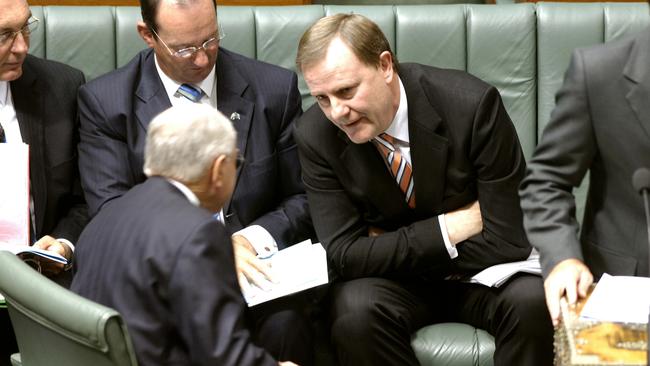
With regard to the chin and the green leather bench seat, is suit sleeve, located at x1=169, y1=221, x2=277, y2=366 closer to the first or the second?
the chin

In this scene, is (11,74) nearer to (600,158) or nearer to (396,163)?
(396,163)

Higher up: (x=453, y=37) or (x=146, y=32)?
(x=146, y=32)

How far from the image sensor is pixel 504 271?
123 inches

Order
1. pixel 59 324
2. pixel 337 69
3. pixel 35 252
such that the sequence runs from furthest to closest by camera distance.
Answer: pixel 35 252, pixel 337 69, pixel 59 324

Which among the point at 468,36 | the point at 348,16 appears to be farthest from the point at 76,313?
the point at 468,36

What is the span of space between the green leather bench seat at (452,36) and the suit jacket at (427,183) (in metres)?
0.65

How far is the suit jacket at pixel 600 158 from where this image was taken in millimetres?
2457

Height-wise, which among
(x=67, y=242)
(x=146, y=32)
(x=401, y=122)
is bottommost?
(x=67, y=242)

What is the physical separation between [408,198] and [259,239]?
0.46 metres

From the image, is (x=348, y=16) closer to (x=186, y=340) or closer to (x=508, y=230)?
(x=508, y=230)

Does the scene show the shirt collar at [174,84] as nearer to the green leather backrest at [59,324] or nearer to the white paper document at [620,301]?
the green leather backrest at [59,324]

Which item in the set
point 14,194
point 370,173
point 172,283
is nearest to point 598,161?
point 370,173

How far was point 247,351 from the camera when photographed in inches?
88.8

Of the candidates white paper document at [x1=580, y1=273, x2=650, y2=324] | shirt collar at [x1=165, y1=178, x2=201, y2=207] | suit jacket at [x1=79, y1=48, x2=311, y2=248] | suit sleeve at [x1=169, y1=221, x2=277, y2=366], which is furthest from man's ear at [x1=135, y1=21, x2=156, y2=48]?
white paper document at [x1=580, y1=273, x2=650, y2=324]
